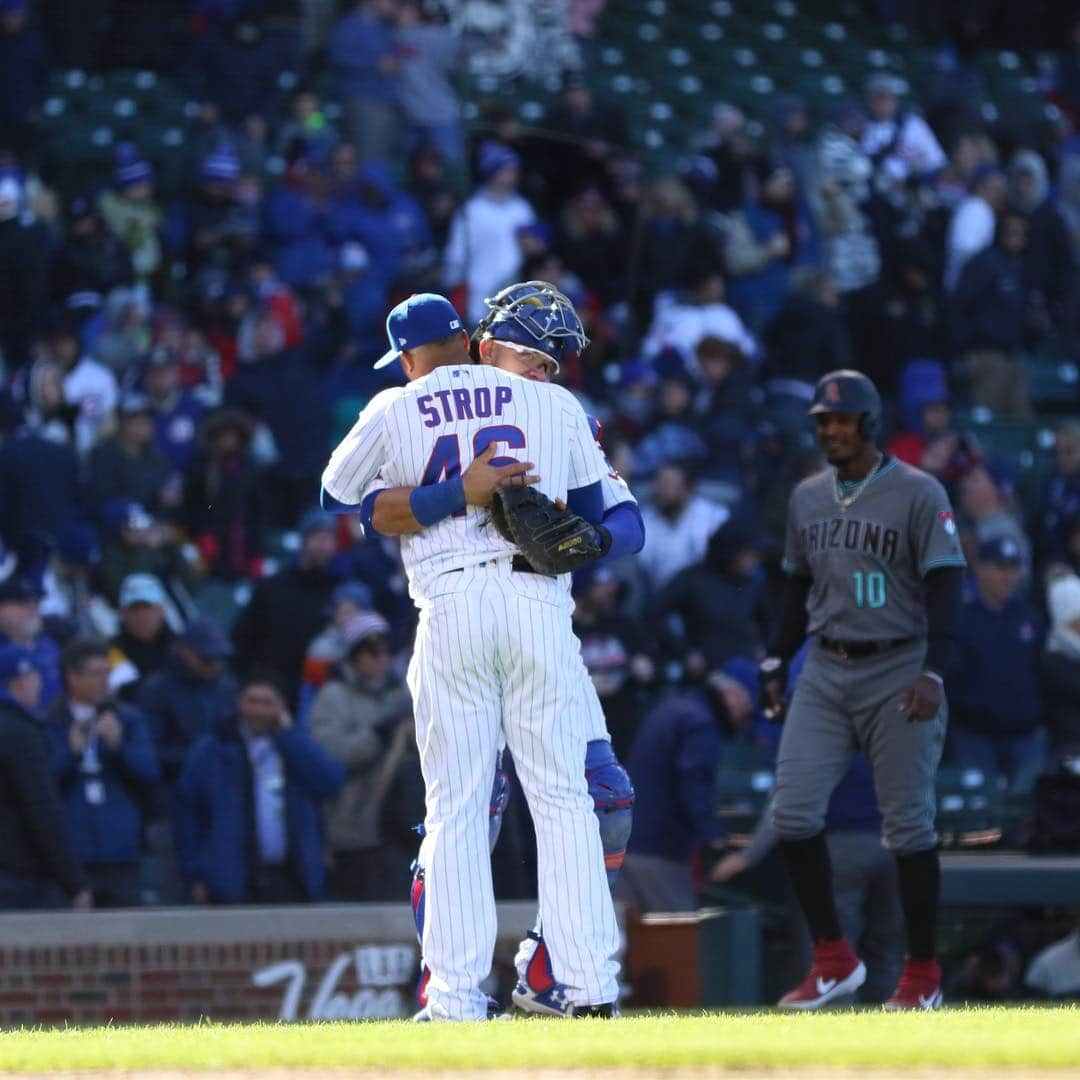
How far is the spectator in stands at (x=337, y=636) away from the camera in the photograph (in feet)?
34.6

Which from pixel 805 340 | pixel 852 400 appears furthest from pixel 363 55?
pixel 852 400

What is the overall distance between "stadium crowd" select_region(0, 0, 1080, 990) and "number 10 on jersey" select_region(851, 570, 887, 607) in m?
2.26

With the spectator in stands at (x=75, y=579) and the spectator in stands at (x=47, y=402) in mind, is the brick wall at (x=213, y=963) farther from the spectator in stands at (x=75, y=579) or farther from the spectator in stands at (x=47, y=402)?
the spectator in stands at (x=47, y=402)

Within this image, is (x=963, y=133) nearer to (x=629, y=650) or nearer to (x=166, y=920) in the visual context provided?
(x=629, y=650)

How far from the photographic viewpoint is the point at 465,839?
5.92 meters

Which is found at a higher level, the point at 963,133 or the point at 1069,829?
the point at 963,133

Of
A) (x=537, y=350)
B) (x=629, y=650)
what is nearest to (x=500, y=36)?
(x=629, y=650)

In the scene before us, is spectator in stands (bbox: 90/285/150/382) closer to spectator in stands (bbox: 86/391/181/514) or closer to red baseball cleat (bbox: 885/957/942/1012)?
spectator in stands (bbox: 86/391/181/514)

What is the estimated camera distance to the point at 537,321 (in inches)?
244

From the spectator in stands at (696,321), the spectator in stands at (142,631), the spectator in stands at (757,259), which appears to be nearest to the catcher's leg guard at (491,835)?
the spectator in stands at (142,631)

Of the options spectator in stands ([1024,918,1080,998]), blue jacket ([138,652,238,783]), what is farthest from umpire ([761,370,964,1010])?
blue jacket ([138,652,238,783])

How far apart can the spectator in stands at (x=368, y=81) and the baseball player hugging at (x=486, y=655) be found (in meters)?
8.66

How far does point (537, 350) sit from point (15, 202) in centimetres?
760

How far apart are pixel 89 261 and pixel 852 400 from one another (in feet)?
23.7
